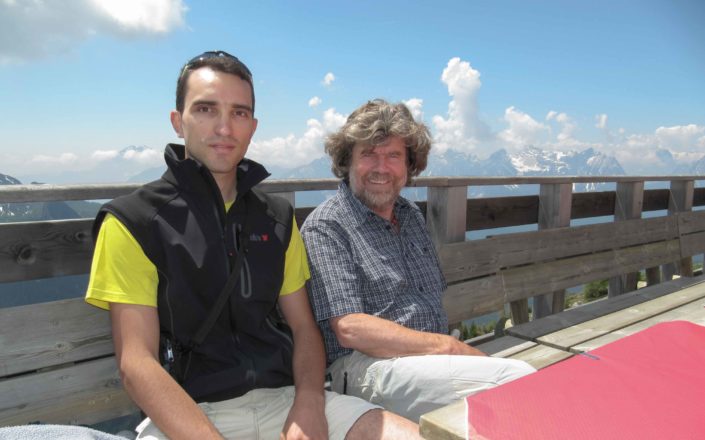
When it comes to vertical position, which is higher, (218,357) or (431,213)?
(431,213)

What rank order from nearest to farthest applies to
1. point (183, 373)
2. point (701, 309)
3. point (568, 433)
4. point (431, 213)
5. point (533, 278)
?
point (568, 433), point (183, 373), point (701, 309), point (431, 213), point (533, 278)

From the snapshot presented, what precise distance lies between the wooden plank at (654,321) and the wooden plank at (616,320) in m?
0.04

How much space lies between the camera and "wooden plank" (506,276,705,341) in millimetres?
3139

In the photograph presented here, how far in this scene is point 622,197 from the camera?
5.06m

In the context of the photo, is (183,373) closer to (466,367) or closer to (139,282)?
(139,282)

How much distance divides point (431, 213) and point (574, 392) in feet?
6.86

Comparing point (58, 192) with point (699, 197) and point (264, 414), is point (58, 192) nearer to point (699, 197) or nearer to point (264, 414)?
point (264, 414)

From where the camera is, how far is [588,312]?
348cm

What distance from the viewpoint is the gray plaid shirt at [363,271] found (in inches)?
87.2

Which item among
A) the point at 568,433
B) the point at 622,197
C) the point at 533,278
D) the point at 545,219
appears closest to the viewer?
the point at 568,433

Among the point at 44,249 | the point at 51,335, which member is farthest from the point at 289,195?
the point at 51,335

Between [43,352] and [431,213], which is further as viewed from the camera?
[431,213]

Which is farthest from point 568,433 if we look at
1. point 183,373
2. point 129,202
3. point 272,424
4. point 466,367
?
point 129,202

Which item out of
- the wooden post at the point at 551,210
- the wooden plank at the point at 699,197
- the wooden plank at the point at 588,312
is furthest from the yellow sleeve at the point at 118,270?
the wooden plank at the point at 699,197
